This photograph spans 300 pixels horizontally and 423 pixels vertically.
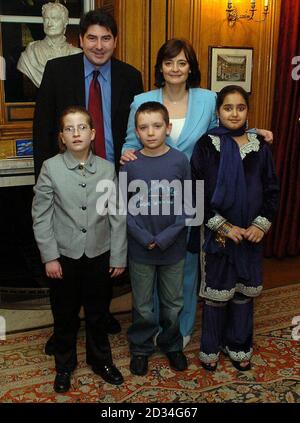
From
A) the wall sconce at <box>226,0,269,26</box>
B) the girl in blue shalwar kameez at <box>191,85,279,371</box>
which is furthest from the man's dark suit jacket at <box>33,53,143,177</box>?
the wall sconce at <box>226,0,269,26</box>

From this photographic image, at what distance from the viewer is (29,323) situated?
299cm

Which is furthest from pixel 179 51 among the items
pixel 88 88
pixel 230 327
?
pixel 230 327

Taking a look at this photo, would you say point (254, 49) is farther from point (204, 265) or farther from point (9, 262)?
point (9, 262)

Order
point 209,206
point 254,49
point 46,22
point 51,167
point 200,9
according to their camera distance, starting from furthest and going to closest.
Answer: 1. point 254,49
2. point 200,9
3. point 46,22
4. point 209,206
5. point 51,167

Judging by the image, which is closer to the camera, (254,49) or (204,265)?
(204,265)

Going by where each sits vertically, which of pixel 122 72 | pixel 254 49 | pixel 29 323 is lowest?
→ pixel 29 323

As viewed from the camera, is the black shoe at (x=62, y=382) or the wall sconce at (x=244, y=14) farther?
the wall sconce at (x=244, y=14)

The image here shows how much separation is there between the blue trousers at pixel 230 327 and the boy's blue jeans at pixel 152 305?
0.14 meters

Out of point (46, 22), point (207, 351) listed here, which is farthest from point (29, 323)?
point (46, 22)

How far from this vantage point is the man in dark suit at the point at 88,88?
230 centimetres

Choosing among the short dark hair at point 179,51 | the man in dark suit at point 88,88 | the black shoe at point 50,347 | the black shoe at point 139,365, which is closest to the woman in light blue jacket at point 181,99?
the short dark hair at point 179,51

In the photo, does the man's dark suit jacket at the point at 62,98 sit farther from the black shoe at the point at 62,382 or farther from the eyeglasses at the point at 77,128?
the black shoe at the point at 62,382

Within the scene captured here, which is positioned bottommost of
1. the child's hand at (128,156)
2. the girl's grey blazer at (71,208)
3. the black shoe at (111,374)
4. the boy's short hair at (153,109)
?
the black shoe at (111,374)

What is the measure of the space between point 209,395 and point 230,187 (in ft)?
3.06
